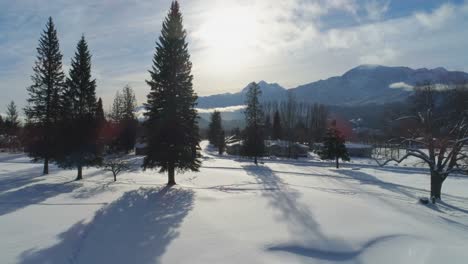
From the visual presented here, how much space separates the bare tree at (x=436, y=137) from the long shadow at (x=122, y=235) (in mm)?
14202

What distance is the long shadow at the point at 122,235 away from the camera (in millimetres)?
7230

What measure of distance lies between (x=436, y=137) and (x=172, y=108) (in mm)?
17895

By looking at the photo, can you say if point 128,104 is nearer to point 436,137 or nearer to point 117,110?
point 117,110

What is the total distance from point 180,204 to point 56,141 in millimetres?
13878

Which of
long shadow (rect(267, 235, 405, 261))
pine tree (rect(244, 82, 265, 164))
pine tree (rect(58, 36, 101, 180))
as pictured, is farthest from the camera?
pine tree (rect(244, 82, 265, 164))

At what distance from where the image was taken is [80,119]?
66.4 ft

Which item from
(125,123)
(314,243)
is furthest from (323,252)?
(125,123)

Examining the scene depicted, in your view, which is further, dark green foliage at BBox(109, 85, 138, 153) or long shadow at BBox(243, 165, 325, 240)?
dark green foliage at BBox(109, 85, 138, 153)

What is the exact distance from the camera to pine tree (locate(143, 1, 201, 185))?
56.0 feet

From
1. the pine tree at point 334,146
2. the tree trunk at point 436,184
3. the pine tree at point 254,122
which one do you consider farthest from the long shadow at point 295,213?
the pine tree at point 334,146

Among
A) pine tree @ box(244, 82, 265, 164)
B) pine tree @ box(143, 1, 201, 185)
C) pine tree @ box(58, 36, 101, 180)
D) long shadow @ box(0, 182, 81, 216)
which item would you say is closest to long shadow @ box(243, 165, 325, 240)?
pine tree @ box(143, 1, 201, 185)

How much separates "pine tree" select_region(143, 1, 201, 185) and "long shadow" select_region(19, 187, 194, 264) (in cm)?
429

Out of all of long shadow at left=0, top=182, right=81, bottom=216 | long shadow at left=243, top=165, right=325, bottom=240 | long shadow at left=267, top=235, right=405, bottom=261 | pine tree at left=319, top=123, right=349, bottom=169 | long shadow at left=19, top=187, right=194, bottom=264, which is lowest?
long shadow at left=19, top=187, right=194, bottom=264

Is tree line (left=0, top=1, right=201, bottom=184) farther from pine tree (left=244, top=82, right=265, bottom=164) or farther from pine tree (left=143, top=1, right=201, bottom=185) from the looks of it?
pine tree (left=244, top=82, right=265, bottom=164)
